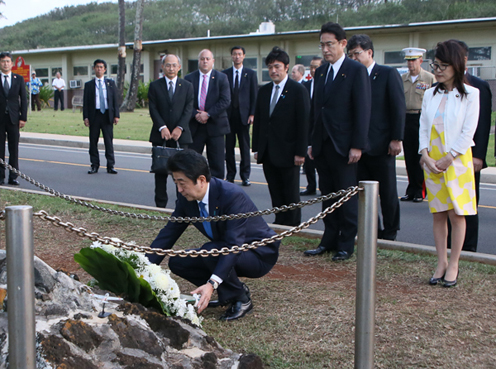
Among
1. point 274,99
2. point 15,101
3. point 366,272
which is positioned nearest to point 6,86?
point 15,101

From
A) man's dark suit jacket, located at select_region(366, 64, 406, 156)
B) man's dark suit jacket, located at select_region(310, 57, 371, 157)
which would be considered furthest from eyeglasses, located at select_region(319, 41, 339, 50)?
man's dark suit jacket, located at select_region(366, 64, 406, 156)

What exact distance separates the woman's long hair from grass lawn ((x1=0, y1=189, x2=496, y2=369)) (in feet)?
5.03

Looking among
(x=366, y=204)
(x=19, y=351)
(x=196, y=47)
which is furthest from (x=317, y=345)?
(x=196, y=47)

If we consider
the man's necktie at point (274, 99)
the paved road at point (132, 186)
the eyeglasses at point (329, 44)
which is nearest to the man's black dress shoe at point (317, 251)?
the paved road at point (132, 186)

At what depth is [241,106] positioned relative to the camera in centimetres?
1033

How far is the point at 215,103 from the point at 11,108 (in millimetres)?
3418

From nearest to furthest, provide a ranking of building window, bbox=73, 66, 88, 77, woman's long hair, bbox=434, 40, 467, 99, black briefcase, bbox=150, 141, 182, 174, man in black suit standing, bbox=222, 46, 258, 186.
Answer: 1. woman's long hair, bbox=434, 40, 467, 99
2. black briefcase, bbox=150, 141, 182, 174
3. man in black suit standing, bbox=222, 46, 258, 186
4. building window, bbox=73, 66, 88, 77

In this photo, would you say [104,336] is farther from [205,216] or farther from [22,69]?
[22,69]

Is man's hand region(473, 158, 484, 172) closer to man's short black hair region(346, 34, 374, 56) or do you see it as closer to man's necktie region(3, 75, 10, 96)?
man's short black hair region(346, 34, 374, 56)

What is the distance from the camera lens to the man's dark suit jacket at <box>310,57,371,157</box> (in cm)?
553

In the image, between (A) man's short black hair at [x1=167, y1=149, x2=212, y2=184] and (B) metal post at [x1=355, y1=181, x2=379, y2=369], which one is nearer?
(B) metal post at [x1=355, y1=181, x2=379, y2=369]

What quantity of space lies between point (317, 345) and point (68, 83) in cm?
3929

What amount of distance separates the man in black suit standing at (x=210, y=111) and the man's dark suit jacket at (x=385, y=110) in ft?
9.72

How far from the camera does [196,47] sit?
115 ft
